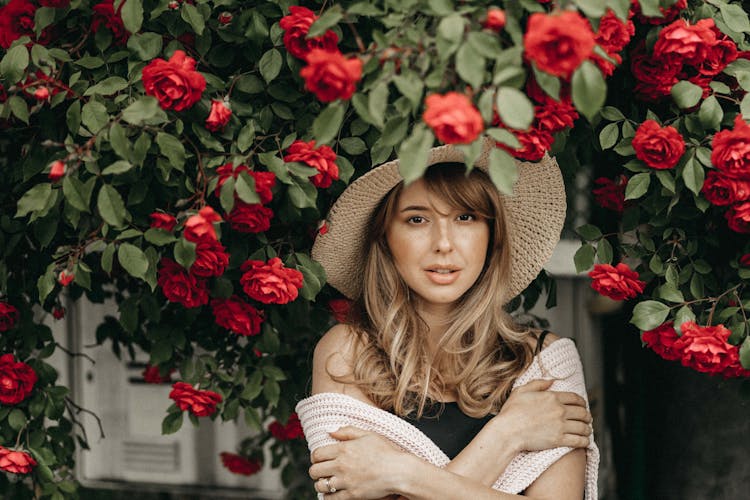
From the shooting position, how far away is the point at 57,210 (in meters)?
1.75

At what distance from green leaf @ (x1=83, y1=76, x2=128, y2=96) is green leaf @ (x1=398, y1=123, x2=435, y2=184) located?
790 millimetres

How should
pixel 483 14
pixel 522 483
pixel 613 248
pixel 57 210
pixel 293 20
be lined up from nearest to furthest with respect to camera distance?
pixel 483 14
pixel 293 20
pixel 57 210
pixel 522 483
pixel 613 248

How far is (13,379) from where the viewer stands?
200cm

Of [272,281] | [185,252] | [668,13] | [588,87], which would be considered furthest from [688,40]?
[185,252]

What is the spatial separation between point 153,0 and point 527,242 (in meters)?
1.08

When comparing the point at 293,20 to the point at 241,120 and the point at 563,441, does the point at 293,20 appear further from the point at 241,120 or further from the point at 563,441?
the point at 563,441

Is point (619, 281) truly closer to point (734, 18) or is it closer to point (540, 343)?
point (540, 343)

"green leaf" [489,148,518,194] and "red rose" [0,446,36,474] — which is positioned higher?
"green leaf" [489,148,518,194]

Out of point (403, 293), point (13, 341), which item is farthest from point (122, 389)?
point (403, 293)

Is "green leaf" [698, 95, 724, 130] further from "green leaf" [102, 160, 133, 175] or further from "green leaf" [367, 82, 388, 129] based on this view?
"green leaf" [102, 160, 133, 175]

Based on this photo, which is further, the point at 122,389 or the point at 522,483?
the point at 122,389

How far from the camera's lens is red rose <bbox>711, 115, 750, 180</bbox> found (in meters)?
1.61

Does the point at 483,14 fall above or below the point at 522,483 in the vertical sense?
above

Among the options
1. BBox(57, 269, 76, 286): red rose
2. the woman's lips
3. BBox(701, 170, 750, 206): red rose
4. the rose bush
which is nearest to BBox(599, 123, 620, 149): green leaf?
the rose bush
